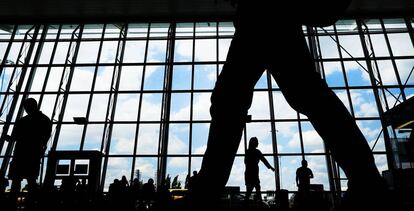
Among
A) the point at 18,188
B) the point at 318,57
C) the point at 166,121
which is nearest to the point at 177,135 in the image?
the point at 166,121

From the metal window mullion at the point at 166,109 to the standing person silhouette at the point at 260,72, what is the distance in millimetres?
10519

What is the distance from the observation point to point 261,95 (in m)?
12.6

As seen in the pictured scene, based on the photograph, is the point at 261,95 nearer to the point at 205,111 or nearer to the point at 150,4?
the point at 205,111

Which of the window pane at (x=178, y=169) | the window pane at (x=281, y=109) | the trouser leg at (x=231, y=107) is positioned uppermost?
the window pane at (x=281, y=109)

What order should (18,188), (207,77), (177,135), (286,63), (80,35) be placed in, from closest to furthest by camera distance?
(286,63) → (18,188) → (177,135) → (207,77) → (80,35)

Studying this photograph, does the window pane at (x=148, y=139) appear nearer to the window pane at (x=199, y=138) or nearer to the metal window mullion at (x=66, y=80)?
the window pane at (x=199, y=138)

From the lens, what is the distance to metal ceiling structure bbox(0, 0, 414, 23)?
42.4ft

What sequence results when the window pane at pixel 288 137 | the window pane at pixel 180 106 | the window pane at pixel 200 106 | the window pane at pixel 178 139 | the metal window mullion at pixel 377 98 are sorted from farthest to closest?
1. the window pane at pixel 180 106
2. the window pane at pixel 200 106
3. the window pane at pixel 178 139
4. the window pane at pixel 288 137
5. the metal window mullion at pixel 377 98

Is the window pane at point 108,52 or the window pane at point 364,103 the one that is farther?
the window pane at point 108,52

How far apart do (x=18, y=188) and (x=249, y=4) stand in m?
2.70

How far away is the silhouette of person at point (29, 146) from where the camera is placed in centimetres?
285

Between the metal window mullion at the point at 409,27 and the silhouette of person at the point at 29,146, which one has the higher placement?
the metal window mullion at the point at 409,27

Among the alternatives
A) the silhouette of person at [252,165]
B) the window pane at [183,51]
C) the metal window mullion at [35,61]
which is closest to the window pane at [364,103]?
the window pane at [183,51]

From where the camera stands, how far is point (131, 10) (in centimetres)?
1362
